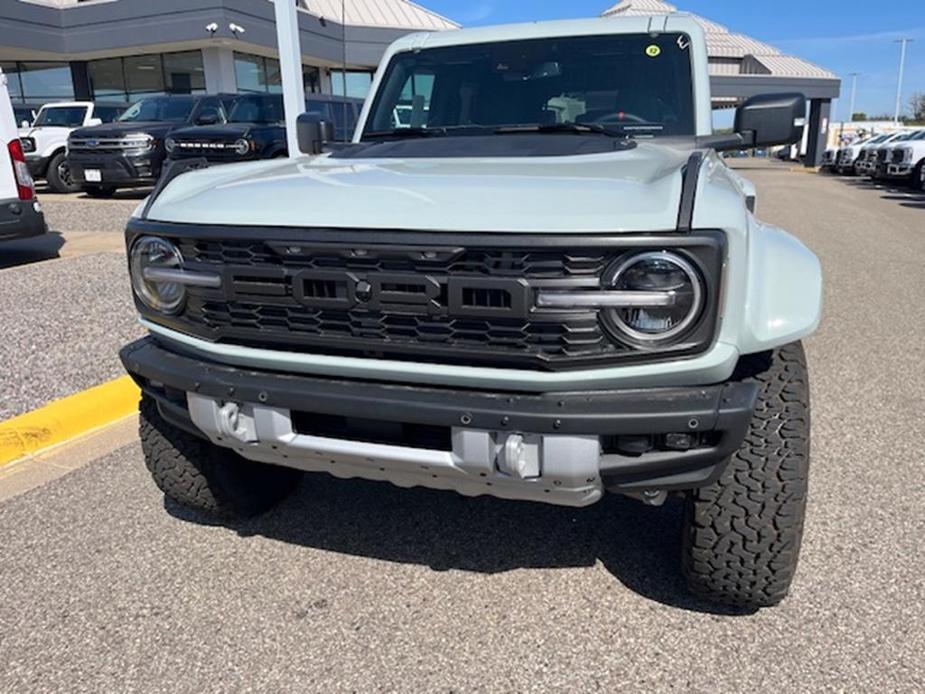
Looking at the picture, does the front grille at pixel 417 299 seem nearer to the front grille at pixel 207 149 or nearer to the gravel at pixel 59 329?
the gravel at pixel 59 329

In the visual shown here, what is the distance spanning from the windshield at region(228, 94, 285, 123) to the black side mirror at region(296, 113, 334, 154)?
9.79m

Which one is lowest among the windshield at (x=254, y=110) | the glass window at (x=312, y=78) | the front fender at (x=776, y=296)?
the front fender at (x=776, y=296)

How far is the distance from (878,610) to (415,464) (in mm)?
1567

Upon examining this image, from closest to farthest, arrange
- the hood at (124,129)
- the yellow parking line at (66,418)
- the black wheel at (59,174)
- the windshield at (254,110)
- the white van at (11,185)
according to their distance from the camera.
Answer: the yellow parking line at (66,418) → the white van at (11,185) → the windshield at (254,110) → the hood at (124,129) → the black wheel at (59,174)

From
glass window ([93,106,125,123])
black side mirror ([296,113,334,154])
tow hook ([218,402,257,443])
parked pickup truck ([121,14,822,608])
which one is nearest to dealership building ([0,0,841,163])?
glass window ([93,106,125,123])

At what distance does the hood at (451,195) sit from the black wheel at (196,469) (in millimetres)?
830

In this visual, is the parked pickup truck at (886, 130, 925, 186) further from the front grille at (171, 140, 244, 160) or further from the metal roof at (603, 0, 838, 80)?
the metal roof at (603, 0, 838, 80)

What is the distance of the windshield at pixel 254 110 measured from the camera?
13.1 meters

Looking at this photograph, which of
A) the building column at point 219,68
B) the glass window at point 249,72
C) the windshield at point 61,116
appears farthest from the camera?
the glass window at point 249,72

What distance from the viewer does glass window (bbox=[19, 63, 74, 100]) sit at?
26.9 m

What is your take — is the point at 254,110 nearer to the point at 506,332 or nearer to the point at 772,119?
the point at 772,119

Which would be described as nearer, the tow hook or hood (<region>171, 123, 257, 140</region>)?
the tow hook

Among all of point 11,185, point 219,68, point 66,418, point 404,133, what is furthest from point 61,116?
point 404,133

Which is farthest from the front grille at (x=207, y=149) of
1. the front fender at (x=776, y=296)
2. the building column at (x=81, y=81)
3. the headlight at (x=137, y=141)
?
the building column at (x=81, y=81)
